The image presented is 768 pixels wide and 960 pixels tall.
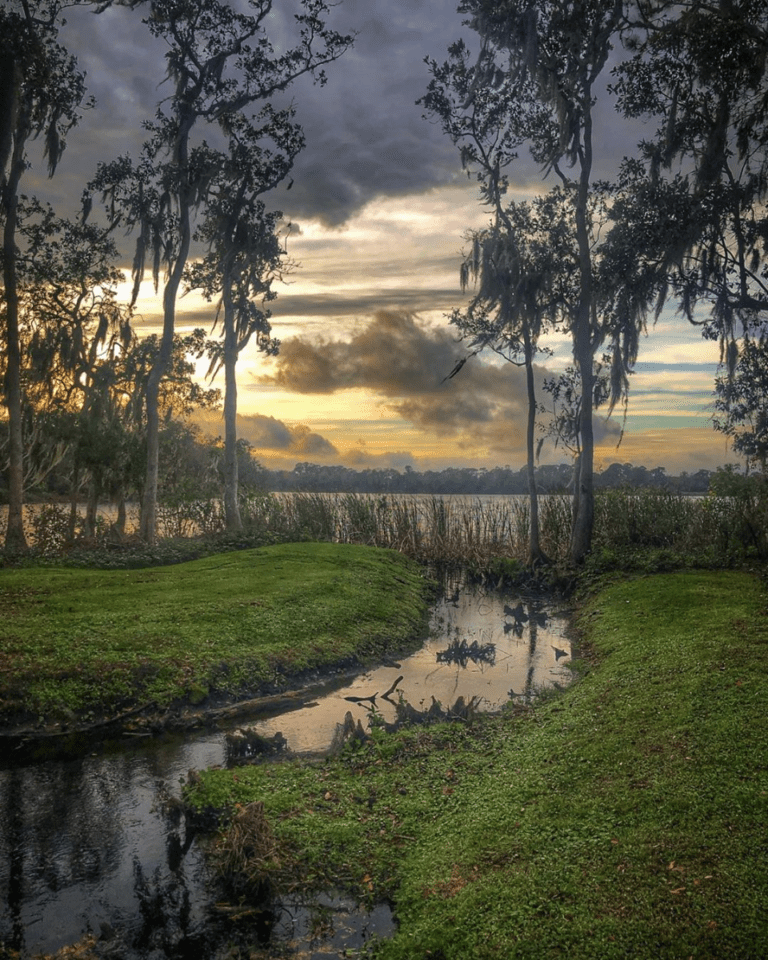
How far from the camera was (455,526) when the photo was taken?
2209 centimetres

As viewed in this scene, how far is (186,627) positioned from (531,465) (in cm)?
1251

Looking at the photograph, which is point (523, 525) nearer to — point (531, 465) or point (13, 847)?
point (531, 465)

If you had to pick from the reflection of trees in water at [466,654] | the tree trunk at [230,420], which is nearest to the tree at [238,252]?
the tree trunk at [230,420]

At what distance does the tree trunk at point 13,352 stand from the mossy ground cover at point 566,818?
570 inches

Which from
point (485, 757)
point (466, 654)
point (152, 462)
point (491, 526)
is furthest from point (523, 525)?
point (485, 757)

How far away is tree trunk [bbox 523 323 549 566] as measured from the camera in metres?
20.2

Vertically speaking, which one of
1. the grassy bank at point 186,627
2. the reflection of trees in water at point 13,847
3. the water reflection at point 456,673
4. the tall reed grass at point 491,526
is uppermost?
the tall reed grass at point 491,526

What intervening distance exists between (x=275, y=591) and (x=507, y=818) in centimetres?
917

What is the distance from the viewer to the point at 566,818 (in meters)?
5.10

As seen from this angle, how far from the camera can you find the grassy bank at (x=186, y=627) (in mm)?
9328

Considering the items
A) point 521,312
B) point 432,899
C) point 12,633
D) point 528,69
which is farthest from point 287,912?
point 528,69

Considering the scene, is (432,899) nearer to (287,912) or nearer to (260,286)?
(287,912)

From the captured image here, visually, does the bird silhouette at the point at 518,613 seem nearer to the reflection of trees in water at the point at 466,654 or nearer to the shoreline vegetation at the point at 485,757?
the shoreline vegetation at the point at 485,757

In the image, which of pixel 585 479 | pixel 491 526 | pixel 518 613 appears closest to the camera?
pixel 518 613
